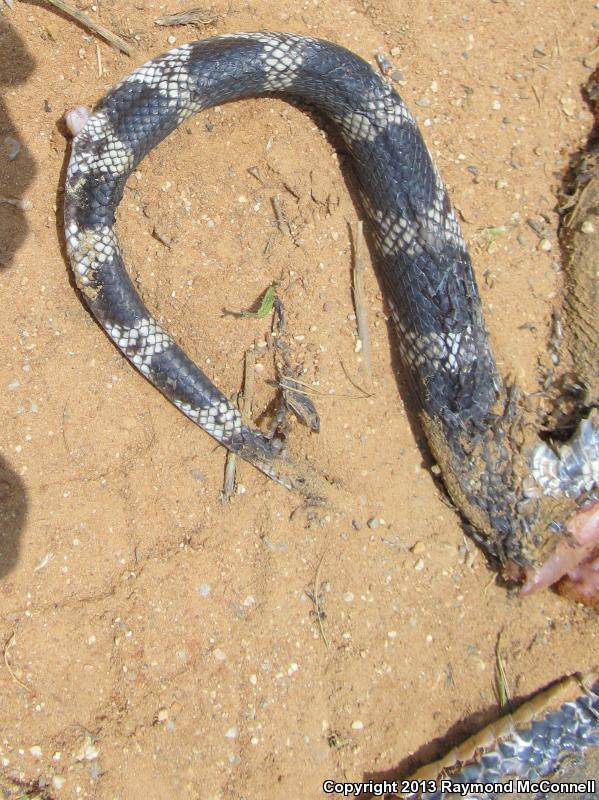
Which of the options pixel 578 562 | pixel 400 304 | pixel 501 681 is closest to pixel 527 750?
pixel 501 681

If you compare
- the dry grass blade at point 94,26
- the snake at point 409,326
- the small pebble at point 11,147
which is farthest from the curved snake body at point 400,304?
the small pebble at point 11,147

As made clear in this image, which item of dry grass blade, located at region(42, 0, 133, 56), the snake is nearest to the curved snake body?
the snake

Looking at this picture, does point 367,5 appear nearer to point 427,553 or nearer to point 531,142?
point 531,142

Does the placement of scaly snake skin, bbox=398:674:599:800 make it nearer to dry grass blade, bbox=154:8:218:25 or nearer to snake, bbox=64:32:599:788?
snake, bbox=64:32:599:788

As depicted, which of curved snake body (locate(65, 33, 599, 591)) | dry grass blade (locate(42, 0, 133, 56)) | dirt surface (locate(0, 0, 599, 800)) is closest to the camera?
dirt surface (locate(0, 0, 599, 800))

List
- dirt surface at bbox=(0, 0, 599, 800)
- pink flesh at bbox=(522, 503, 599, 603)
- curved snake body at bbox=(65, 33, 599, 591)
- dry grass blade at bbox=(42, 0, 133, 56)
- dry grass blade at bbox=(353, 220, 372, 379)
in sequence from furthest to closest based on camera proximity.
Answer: dry grass blade at bbox=(353, 220, 372, 379) → pink flesh at bbox=(522, 503, 599, 603) → dry grass blade at bbox=(42, 0, 133, 56) → curved snake body at bbox=(65, 33, 599, 591) → dirt surface at bbox=(0, 0, 599, 800)

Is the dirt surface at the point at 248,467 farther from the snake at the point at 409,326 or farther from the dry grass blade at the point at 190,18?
the snake at the point at 409,326

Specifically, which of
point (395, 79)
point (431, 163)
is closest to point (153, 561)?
point (431, 163)
